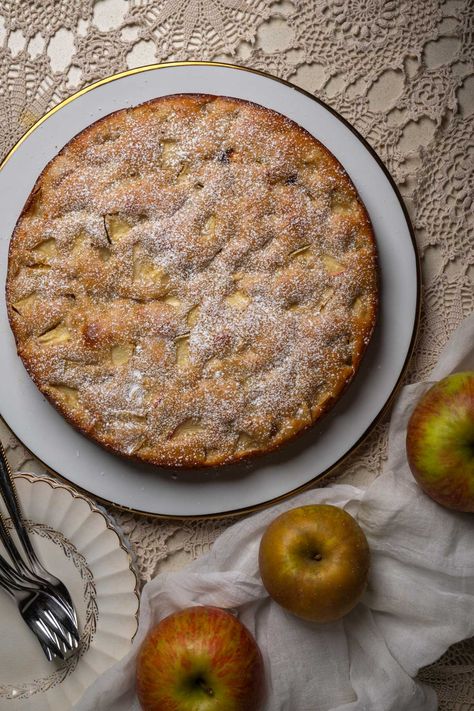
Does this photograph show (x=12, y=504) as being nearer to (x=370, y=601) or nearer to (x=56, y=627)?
(x=56, y=627)

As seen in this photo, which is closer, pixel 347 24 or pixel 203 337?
pixel 203 337

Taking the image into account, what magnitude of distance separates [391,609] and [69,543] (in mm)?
764

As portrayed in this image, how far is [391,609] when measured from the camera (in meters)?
1.70

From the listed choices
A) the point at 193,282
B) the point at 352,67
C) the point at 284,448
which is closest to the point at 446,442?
the point at 284,448

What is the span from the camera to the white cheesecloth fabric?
168cm

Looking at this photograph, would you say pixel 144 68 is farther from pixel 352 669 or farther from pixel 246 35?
pixel 352 669

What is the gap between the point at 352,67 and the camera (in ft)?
5.94

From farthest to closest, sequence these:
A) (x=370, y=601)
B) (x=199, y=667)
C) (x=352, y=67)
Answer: (x=352, y=67), (x=370, y=601), (x=199, y=667)

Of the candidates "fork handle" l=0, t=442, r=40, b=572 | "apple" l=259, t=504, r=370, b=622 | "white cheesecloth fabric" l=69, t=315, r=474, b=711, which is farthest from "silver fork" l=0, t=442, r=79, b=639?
"apple" l=259, t=504, r=370, b=622

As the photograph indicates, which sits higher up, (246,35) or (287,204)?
(246,35)

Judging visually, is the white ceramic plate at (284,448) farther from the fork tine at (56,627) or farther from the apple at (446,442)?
the fork tine at (56,627)

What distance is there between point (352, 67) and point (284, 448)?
94 centimetres

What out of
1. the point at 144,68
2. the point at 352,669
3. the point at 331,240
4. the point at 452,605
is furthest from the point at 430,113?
the point at 352,669

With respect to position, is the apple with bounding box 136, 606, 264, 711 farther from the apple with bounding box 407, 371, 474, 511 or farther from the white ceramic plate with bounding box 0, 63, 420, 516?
the apple with bounding box 407, 371, 474, 511
